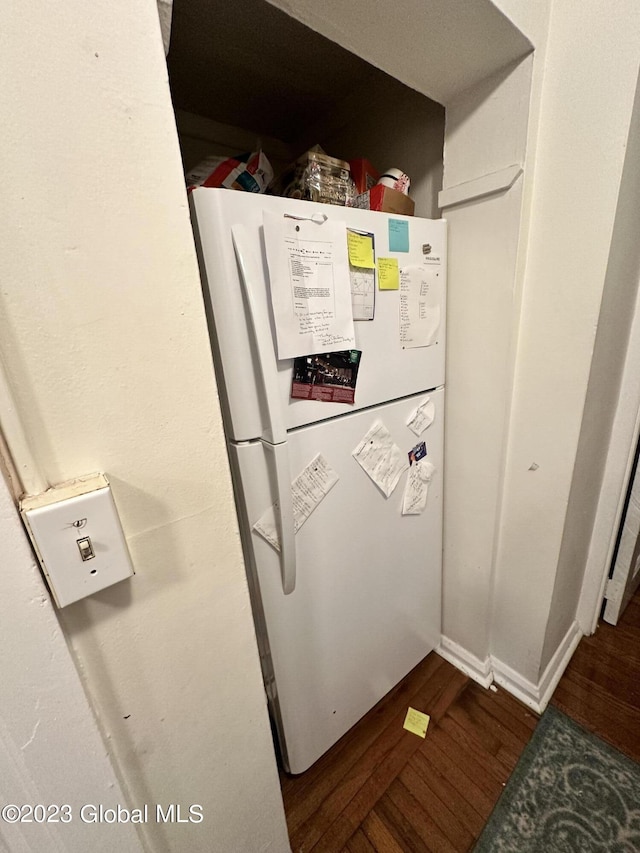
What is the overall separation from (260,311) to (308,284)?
0.48 ft

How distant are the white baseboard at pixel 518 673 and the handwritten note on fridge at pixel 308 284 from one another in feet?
4.58

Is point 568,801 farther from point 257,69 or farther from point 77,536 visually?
point 257,69

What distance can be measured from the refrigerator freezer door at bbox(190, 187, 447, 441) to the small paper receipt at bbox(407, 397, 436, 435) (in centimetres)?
12

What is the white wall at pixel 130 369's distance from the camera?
1.18ft

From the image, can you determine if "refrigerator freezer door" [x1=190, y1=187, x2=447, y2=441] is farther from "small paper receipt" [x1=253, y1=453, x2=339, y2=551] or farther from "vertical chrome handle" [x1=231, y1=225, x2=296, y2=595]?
"small paper receipt" [x1=253, y1=453, x2=339, y2=551]

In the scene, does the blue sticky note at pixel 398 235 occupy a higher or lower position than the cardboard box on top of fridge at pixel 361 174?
lower

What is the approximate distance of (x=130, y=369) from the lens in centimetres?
44

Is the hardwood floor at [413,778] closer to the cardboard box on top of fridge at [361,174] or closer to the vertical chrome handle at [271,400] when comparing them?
the vertical chrome handle at [271,400]

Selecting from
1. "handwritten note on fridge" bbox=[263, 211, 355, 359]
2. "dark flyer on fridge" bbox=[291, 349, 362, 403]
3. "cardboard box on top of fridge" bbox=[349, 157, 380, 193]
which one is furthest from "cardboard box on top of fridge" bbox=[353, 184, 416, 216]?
"dark flyer on fridge" bbox=[291, 349, 362, 403]

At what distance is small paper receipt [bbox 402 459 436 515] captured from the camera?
1.13 m

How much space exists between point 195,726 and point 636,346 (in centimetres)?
162

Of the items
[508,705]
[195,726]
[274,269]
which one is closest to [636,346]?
[274,269]

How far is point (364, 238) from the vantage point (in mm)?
825

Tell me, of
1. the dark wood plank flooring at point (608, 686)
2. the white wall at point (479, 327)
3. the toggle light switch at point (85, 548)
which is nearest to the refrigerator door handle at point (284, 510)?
the toggle light switch at point (85, 548)
